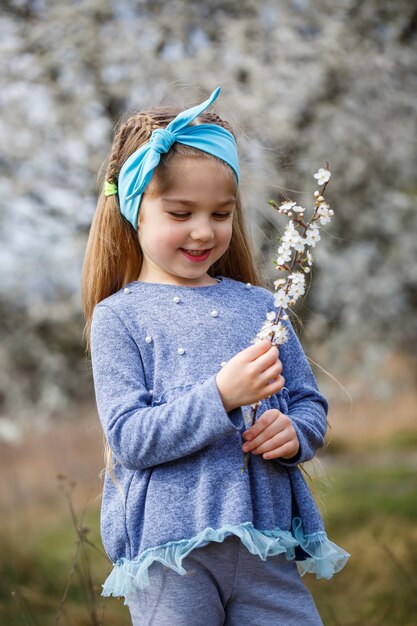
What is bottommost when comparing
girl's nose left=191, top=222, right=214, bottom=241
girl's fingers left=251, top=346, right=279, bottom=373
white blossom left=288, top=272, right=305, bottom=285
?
girl's fingers left=251, top=346, right=279, bottom=373

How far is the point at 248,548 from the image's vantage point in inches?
77.8

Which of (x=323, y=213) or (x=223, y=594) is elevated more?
(x=323, y=213)

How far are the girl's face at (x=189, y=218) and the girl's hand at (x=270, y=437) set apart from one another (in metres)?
0.43

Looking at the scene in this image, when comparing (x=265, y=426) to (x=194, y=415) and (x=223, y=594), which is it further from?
(x=223, y=594)

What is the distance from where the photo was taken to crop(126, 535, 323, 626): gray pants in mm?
2039

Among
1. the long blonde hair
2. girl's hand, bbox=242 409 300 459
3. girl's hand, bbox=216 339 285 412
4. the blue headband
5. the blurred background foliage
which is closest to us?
girl's hand, bbox=216 339 285 412

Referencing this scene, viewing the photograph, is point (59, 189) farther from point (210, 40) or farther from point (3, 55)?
point (210, 40)

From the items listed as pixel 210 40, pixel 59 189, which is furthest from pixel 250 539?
pixel 210 40

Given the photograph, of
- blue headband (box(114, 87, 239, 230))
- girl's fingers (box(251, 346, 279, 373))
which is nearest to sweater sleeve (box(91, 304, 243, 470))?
girl's fingers (box(251, 346, 279, 373))

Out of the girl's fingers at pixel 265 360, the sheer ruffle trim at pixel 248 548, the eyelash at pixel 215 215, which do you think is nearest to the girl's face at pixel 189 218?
the eyelash at pixel 215 215

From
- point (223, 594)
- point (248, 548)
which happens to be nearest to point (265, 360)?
point (248, 548)

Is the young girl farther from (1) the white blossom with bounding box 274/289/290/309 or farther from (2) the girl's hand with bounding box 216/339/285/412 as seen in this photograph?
(1) the white blossom with bounding box 274/289/290/309

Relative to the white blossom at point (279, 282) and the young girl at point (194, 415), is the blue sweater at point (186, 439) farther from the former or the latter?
the white blossom at point (279, 282)

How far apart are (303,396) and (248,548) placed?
0.48m
